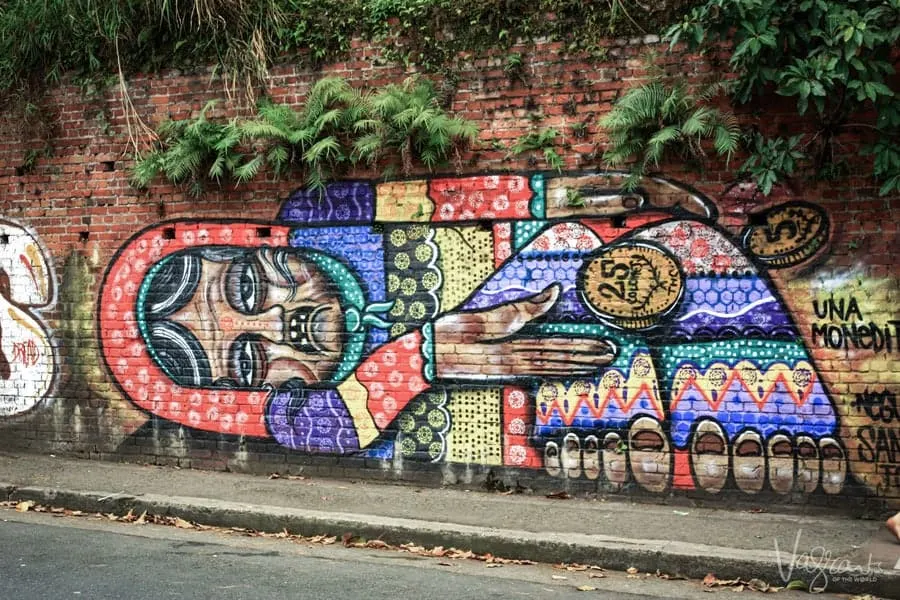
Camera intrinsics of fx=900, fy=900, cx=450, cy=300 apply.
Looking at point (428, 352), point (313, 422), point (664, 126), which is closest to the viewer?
point (664, 126)

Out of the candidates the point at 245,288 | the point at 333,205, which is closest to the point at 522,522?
the point at 333,205

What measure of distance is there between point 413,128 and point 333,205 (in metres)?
1.12

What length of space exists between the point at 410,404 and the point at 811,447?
3.29 meters

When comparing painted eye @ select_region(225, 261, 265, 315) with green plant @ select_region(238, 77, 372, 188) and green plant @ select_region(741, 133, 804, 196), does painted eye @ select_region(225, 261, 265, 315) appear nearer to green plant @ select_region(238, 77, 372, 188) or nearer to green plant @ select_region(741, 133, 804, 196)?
green plant @ select_region(238, 77, 372, 188)

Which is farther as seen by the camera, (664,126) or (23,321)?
(23,321)

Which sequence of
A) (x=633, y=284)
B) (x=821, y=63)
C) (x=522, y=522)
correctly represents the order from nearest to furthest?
(x=821, y=63)
(x=522, y=522)
(x=633, y=284)

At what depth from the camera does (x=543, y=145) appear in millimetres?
7500

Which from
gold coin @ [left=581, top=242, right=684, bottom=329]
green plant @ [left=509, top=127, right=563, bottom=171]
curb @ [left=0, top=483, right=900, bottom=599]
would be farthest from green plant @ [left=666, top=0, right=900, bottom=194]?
curb @ [left=0, top=483, right=900, bottom=599]

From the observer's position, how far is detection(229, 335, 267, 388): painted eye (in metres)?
8.45

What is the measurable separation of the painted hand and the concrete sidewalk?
41.2 inches

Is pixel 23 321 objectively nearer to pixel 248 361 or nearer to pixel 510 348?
pixel 248 361

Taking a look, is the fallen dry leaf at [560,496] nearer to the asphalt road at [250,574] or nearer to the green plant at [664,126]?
the asphalt road at [250,574]

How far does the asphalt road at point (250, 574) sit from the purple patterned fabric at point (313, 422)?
4.91 ft

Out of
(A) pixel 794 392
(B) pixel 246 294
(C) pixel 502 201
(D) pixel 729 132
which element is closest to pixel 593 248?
(C) pixel 502 201
